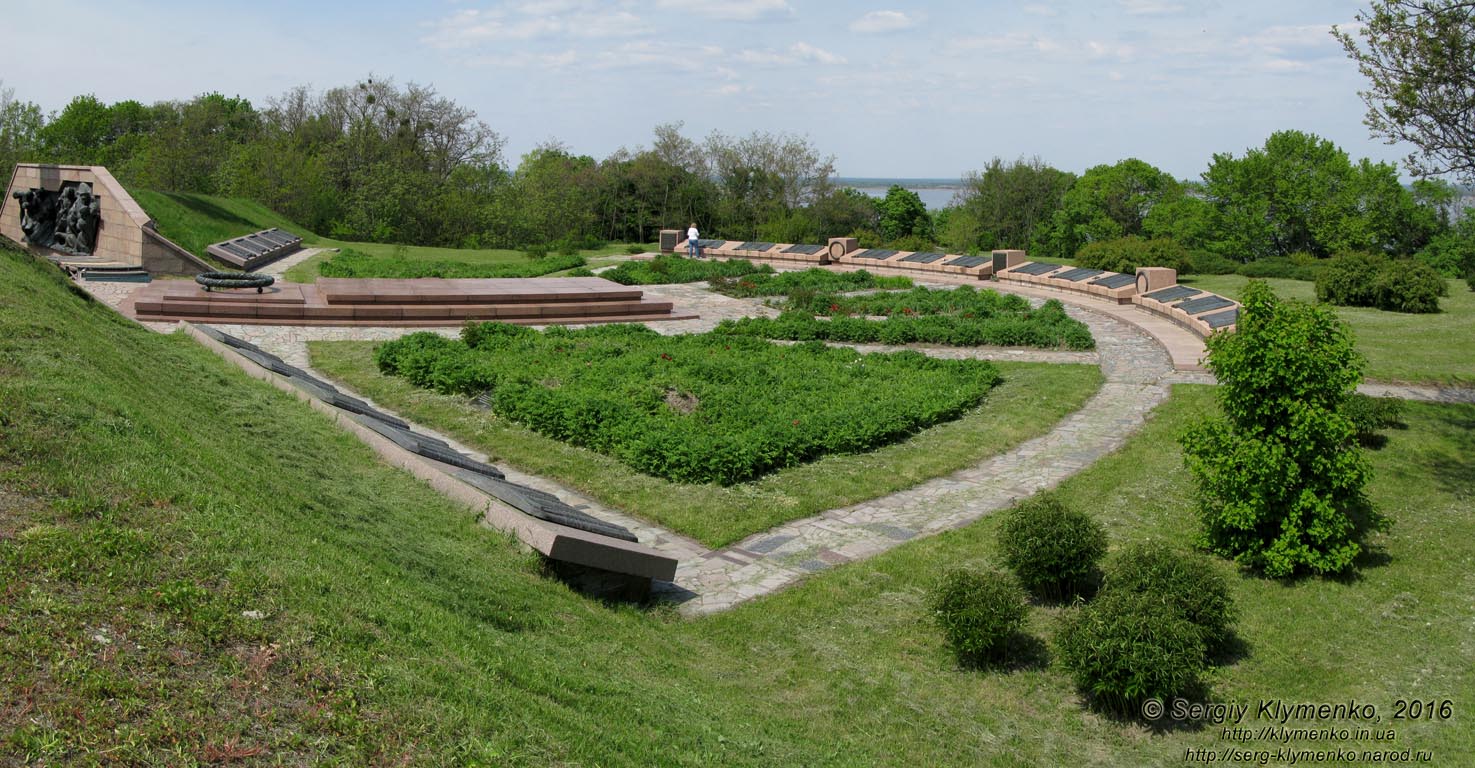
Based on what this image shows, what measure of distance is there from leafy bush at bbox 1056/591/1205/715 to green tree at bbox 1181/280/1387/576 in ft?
6.82

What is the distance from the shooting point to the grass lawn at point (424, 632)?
374cm

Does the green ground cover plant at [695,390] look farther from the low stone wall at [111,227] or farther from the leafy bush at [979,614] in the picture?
the low stone wall at [111,227]

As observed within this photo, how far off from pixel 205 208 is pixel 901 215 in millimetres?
28313

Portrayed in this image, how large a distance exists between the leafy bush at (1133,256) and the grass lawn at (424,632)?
16.8 m

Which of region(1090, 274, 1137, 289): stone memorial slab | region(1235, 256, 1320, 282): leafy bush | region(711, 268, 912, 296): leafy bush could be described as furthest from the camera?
region(1235, 256, 1320, 282): leafy bush

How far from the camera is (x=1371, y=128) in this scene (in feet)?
36.1

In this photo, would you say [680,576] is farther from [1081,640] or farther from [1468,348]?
[1468,348]

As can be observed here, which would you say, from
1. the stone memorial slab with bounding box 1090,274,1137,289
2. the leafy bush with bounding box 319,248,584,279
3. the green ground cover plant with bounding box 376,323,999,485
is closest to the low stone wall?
the leafy bush with bounding box 319,248,584,279

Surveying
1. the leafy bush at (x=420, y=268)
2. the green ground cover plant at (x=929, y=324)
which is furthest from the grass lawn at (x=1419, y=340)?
the leafy bush at (x=420, y=268)

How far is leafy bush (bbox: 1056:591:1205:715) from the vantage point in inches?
216

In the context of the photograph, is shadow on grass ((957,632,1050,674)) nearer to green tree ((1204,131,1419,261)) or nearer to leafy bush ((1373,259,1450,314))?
leafy bush ((1373,259,1450,314))

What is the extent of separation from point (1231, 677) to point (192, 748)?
5.46 metres

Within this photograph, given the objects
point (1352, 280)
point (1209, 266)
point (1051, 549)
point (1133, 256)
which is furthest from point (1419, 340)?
point (1051, 549)

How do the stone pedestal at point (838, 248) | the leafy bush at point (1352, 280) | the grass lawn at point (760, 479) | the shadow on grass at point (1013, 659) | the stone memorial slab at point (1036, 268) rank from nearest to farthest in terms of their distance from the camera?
1. the shadow on grass at point (1013, 659)
2. the grass lawn at point (760, 479)
3. the leafy bush at point (1352, 280)
4. the stone memorial slab at point (1036, 268)
5. the stone pedestal at point (838, 248)
